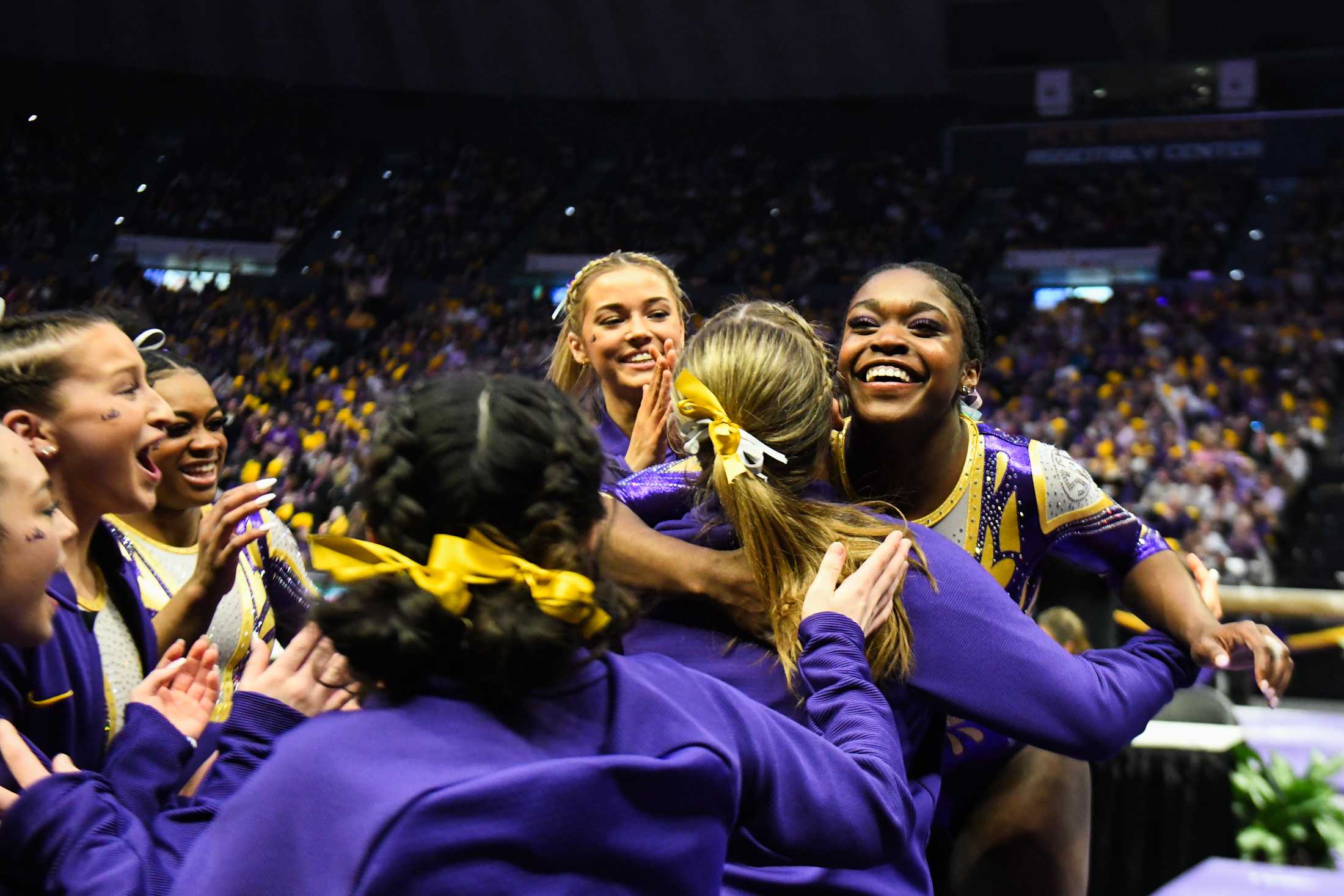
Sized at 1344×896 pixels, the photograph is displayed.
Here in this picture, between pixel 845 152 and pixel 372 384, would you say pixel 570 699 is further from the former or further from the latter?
pixel 845 152

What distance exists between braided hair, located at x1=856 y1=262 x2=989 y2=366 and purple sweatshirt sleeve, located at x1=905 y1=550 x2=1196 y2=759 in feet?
2.48

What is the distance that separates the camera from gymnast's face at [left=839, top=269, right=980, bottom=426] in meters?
2.19

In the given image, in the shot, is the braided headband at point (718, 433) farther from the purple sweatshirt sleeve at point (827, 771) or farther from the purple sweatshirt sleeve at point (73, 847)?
the purple sweatshirt sleeve at point (73, 847)

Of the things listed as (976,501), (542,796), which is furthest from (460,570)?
(976,501)

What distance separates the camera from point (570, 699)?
1109 millimetres

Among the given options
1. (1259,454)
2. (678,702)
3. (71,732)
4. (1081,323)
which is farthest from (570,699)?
(1081,323)

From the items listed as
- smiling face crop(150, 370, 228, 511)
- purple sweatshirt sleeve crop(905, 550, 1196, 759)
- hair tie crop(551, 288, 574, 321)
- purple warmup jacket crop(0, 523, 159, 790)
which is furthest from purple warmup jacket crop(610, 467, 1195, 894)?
hair tie crop(551, 288, 574, 321)

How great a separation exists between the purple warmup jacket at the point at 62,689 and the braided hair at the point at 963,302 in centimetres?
134

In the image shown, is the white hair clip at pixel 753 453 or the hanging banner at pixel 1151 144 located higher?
the hanging banner at pixel 1151 144

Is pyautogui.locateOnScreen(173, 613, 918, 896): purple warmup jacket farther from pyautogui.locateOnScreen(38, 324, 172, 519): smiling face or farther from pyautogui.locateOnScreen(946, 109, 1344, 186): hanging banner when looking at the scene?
pyautogui.locateOnScreen(946, 109, 1344, 186): hanging banner

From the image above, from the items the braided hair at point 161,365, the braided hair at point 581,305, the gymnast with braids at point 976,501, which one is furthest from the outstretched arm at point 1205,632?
the braided hair at point 161,365

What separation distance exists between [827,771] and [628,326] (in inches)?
70.2

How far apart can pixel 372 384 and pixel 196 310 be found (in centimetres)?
421

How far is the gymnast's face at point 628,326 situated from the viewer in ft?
9.47
